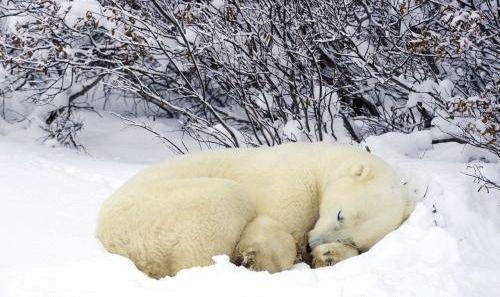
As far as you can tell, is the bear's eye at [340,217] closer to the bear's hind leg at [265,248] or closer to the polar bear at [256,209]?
the polar bear at [256,209]

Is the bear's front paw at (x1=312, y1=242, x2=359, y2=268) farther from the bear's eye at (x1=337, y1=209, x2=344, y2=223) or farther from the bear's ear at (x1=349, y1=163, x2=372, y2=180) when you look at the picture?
the bear's ear at (x1=349, y1=163, x2=372, y2=180)

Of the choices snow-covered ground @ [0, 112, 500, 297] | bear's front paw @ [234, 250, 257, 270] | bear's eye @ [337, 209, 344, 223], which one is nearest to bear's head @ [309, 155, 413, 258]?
bear's eye @ [337, 209, 344, 223]

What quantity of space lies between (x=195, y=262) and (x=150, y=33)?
12.4ft

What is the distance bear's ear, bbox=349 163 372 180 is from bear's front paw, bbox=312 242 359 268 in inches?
17.2

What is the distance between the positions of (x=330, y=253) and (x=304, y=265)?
0.16 metres

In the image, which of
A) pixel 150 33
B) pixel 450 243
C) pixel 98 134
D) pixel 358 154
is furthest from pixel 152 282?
pixel 98 134

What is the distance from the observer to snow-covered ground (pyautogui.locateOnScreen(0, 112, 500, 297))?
2.63 m

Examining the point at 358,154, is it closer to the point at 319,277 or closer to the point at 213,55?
the point at 319,277

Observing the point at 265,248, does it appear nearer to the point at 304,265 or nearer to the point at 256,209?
the point at 304,265

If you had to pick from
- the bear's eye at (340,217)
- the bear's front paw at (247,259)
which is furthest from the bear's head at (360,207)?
the bear's front paw at (247,259)

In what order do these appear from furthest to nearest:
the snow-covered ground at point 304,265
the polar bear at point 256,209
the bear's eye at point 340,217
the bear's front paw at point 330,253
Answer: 1. the bear's eye at point 340,217
2. the bear's front paw at point 330,253
3. the polar bear at point 256,209
4. the snow-covered ground at point 304,265

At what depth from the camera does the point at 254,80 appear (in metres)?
6.13

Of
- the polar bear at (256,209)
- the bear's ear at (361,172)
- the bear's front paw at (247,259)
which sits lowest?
the bear's front paw at (247,259)

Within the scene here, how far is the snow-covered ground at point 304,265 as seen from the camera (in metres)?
2.63
